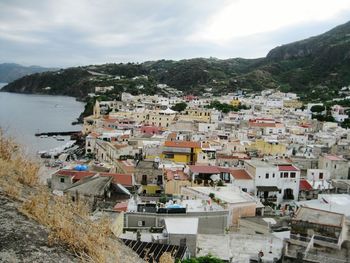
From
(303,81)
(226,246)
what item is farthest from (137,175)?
(303,81)

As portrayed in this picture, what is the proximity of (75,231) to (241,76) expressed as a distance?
399ft

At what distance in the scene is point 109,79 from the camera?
126938 millimetres

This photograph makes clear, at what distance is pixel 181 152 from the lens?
30312mm

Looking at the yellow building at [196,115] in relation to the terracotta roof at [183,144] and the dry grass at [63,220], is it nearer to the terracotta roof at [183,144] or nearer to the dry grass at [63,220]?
the terracotta roof at [183,144]

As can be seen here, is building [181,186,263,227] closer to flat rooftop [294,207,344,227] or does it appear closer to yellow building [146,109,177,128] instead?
flat rooftop [294,207,344,227]

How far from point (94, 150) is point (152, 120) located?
671 inches

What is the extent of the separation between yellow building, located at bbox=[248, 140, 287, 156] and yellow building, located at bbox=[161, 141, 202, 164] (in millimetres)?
6391

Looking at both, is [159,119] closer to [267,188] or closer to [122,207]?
[267,188]

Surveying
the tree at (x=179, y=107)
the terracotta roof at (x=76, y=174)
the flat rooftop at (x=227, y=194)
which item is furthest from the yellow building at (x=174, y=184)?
the tree at (x=179, y=107)

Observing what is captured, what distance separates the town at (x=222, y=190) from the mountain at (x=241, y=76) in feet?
177

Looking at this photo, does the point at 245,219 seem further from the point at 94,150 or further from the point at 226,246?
the point at 94,150

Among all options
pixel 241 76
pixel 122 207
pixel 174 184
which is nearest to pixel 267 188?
→ pixel 174 184

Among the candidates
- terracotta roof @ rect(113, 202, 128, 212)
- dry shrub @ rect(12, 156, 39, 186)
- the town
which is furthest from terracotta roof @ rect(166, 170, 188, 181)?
dry shrub @ rect(12, 156, 39, 186)

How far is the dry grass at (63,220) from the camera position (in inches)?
137
